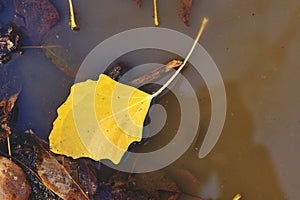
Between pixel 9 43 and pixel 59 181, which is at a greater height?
pixel 9 43

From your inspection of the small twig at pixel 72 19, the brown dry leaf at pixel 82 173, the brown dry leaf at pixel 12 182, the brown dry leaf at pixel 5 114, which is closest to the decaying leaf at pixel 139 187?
the brown dry leaf at pixel 82 173

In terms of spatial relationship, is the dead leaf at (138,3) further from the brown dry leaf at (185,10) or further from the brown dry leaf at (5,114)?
the brown dry leaf at (5,114)

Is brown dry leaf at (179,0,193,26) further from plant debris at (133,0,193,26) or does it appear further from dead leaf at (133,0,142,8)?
dead leaf at (133,0,142,8)

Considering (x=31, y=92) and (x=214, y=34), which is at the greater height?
(x=214, y=34)

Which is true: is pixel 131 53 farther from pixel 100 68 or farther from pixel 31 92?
pixel 31 92

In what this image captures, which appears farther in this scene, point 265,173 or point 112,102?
point 265,173

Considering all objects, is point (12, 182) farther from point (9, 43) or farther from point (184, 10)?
point (184, 10)

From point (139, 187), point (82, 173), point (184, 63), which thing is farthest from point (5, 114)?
point (184, 63)

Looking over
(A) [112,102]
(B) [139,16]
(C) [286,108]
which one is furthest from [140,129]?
(C) [286,108]
